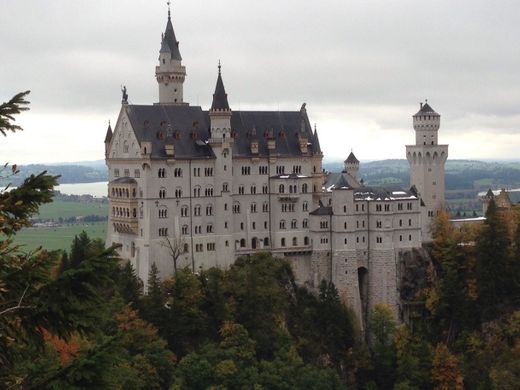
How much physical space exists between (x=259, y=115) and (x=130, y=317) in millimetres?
28938

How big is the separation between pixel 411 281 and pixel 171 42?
35350 millimetres

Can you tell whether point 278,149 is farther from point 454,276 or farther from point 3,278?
point 3,278

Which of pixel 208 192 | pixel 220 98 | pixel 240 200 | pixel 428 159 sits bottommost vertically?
pixel 240 200

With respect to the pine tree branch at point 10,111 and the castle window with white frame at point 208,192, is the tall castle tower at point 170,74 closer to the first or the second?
the castle window with white frame at point 208,192

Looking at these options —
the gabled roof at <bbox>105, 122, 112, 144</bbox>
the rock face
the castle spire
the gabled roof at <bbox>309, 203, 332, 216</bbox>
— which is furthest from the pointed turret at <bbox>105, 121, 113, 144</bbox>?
the rock face

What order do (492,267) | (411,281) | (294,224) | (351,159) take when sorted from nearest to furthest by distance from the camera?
(492,267)
(294,224)
(411,281)
(351,159)

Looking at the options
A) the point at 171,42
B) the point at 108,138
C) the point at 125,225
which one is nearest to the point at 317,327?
the point at 125,225

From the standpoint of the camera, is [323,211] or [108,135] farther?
[108,135]

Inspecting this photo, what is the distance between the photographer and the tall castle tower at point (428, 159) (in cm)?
10944

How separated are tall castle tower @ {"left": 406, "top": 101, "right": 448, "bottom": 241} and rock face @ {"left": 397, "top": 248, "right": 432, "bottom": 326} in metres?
8.70

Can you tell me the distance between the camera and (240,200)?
97.6 meters

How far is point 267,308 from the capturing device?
91.6 meters

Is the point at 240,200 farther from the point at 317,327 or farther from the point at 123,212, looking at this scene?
the point at 317,327

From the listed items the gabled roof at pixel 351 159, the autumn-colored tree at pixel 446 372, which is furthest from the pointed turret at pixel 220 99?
the autumn-colored tree at pixel 446 372
